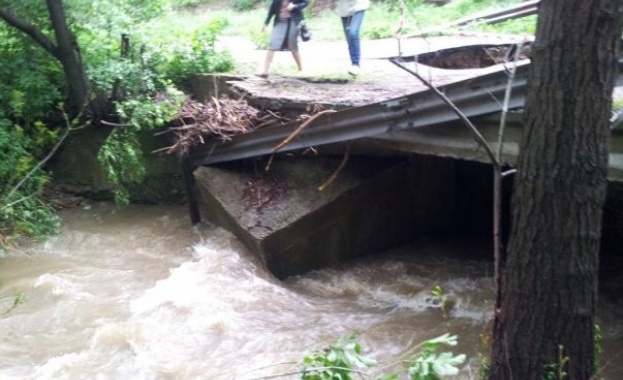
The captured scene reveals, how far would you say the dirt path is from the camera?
7.39 metres

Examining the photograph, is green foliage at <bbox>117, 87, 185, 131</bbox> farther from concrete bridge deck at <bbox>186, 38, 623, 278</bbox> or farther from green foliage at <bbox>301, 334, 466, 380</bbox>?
green foliage at <bbox>301, 334, 466, 380</bbox>

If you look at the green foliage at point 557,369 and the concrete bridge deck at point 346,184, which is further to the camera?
the concrete bridge deck at point 346,184

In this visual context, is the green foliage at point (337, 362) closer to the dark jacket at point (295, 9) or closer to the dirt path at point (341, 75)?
the dirt path at point (341, 75)

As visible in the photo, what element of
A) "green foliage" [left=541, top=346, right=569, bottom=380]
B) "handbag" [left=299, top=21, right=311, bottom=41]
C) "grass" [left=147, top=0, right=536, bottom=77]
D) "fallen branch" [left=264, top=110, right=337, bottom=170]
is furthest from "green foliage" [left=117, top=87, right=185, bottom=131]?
"green foliage" [left=541, top=346, right=569, bottom=380]

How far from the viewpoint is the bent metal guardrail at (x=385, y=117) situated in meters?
5.38

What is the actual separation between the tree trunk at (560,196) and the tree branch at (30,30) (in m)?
7.18

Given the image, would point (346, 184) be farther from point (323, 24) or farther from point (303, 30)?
point (323, 24)

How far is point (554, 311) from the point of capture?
3.53m

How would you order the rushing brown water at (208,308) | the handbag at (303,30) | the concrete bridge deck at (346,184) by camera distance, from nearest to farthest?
the rushing brown water at (208,308) < the concrete bridge deck at (346,184) < the handbag at (303,30)

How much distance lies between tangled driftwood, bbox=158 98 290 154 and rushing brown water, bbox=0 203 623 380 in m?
1.29

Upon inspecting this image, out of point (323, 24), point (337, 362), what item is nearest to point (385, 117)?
point (337, 362)

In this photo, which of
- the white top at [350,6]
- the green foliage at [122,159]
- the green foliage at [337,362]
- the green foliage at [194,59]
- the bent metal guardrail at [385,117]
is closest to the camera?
the green foliage at [337,362]

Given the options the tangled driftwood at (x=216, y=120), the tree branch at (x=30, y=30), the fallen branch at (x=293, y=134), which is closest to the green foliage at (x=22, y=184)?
the tree branch at (x=30, y=30)

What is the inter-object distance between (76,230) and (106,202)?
91cm
